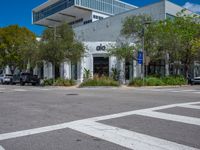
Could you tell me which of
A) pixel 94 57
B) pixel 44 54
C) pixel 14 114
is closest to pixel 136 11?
pixel 94 57

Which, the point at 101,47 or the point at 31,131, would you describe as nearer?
the point at 31,131

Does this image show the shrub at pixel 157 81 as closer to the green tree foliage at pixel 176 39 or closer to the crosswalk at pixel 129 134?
the green tree foliage at pixel 176 39

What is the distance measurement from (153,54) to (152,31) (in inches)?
111

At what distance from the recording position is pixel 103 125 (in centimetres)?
750

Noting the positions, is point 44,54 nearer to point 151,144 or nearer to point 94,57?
point 94,57

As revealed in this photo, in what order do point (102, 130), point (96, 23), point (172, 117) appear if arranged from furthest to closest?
point (96, 23), point (172, 117), point (102, 130)

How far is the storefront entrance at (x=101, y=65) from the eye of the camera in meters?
37.9

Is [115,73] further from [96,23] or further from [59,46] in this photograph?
[96,23]

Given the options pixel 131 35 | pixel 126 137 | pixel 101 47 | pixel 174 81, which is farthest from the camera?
pixel 101 47

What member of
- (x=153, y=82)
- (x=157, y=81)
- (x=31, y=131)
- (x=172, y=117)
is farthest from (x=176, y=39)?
(x=31, y=131)

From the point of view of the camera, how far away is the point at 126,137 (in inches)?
242

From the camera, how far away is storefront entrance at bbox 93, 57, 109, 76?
37.9 meters

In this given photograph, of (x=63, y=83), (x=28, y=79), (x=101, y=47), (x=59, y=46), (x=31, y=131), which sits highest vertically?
(x=101, y=47)

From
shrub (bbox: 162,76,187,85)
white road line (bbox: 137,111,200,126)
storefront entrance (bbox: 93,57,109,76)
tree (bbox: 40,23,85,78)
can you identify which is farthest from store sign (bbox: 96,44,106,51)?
white road line (bbox: 137,111,200,126)
